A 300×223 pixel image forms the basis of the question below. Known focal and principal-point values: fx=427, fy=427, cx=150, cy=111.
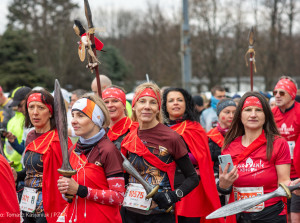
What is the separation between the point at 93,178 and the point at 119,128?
1696mm

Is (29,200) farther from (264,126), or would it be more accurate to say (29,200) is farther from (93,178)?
(264,126)

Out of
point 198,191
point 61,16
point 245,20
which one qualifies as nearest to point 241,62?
point 245,20

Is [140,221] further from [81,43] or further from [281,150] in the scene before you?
[81,43]

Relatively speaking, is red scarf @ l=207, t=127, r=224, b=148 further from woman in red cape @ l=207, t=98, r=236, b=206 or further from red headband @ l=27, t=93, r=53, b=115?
red headband @ l=27, t=93, r=53, b=115

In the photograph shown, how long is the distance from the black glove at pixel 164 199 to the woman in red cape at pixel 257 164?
45 cm

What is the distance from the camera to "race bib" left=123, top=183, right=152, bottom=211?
3.69 metres

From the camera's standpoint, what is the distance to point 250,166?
3.67 metres

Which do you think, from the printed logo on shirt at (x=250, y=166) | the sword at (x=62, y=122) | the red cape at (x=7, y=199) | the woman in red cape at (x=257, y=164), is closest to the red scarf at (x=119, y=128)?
the woman in red cape at (x=257, y=164)

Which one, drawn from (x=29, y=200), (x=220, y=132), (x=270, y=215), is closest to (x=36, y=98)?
(x=29, y=200)

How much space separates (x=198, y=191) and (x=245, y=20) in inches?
1049

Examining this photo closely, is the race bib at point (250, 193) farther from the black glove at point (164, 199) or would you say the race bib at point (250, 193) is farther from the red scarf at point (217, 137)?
the red scarf at point (217, 137)

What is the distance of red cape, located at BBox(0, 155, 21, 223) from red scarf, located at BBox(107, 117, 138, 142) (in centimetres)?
218

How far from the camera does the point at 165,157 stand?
12.2 ft

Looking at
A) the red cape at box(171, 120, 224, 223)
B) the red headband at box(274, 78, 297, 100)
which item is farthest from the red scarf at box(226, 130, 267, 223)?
the red headband at box(274, 78, 297, 100)
